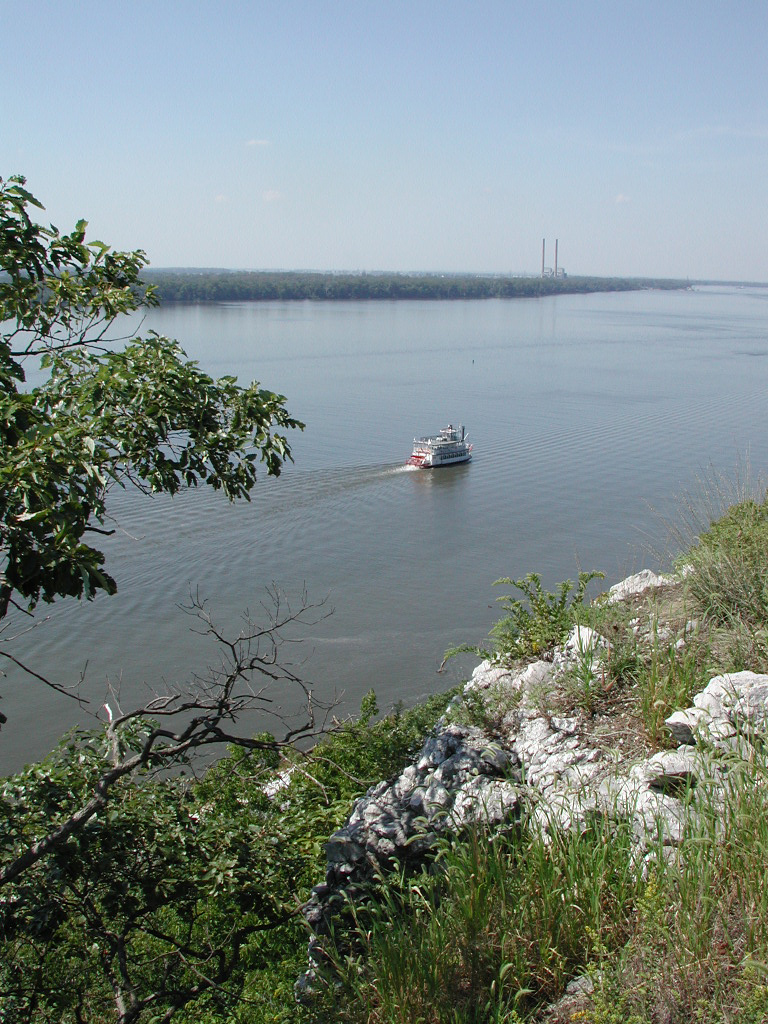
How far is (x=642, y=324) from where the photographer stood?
397 feet

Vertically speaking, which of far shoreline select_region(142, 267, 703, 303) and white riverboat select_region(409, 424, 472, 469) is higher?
far shoreline select_region(142, 267, 703, 303)

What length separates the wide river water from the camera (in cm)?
1745

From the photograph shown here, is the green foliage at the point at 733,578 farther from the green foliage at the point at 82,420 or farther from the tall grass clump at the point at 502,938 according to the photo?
the green foliage at the point at 82,420

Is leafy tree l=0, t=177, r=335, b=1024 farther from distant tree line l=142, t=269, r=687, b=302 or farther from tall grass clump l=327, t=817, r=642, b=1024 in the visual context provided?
distant tree line l=142, t=269, r=687, b=302

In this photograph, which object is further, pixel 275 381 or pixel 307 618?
pixel 275 381

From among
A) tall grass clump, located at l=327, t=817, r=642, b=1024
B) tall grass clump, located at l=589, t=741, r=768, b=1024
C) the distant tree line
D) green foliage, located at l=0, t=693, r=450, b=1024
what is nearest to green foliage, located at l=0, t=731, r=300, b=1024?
green foliage, located at l=0, t=693, r=450, b=1024

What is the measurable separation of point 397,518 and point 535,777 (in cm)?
2401

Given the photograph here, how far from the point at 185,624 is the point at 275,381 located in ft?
110

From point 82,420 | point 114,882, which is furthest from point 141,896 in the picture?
point 82,420

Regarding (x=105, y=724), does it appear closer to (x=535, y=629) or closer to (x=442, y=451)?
(x=535, y=629)

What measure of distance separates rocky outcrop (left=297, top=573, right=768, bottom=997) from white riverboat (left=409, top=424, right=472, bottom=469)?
93.6 ft

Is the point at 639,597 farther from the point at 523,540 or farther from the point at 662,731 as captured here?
the point at 523,540

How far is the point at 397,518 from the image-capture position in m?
28.5

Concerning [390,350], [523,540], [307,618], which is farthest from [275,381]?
[307,618]
